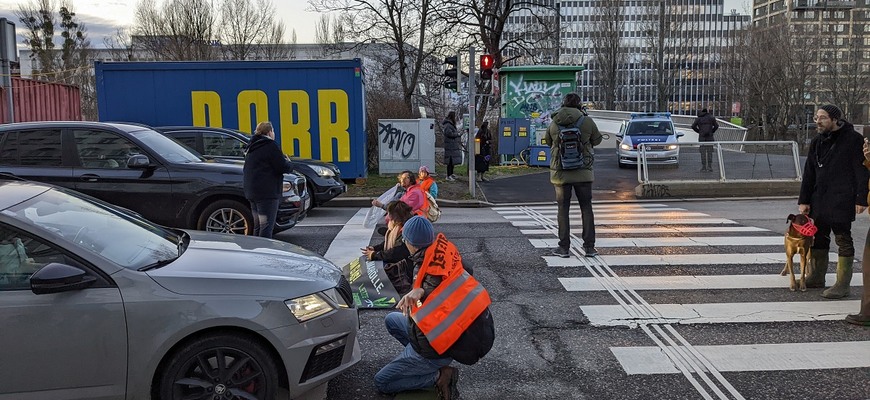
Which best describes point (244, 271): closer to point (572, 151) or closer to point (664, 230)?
point (572, 151)

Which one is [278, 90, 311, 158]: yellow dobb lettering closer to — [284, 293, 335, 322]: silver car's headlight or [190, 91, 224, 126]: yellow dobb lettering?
[190, 91, 224, 126]: yellow dobb lettering

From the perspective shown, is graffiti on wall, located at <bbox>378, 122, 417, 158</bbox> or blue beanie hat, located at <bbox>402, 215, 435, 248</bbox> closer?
blue beanie hat, located at <bbox>402, 215, 435, 248</bbox>

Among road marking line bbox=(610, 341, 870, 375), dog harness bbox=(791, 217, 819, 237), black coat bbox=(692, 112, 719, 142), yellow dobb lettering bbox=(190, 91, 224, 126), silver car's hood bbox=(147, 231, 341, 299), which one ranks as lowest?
road marking line bbox=(610, 341, 870, 375)

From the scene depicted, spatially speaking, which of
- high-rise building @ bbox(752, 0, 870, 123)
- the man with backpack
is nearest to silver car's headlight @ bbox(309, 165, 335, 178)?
the man with backpack

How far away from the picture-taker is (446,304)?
3703 millimetres

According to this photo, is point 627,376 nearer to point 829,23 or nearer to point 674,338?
point 674,338

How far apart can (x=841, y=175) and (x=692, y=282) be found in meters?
1.80

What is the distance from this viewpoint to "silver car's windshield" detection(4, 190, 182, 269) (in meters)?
3.56

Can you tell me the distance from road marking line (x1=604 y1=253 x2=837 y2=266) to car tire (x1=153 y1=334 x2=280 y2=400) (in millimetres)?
5265

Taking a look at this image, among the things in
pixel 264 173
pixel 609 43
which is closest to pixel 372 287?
pixel 264 173

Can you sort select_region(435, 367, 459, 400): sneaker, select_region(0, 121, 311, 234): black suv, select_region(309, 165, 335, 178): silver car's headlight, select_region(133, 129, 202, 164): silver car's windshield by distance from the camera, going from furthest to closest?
select_region(309, 165, 335, 178): silver car's headlight
select_region(133, 129, 202, 164): silver car's windshield
select_region(0, 121, 311, 234): black suv
select_region(435, 367, 459, 400): sneaker

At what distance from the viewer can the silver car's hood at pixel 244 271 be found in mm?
3525

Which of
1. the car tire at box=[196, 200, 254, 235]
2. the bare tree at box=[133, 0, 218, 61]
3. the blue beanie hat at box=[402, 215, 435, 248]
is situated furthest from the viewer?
the bare tree at box=[133, 0, 218, 61]

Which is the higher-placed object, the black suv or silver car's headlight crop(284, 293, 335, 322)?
the black suv
